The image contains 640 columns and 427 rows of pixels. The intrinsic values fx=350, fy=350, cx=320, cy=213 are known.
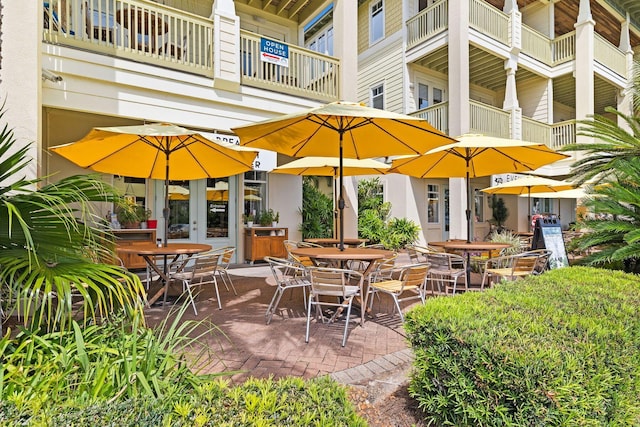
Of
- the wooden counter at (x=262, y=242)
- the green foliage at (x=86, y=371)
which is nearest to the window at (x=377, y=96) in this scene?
the wooden counter at (x=262, y=242)

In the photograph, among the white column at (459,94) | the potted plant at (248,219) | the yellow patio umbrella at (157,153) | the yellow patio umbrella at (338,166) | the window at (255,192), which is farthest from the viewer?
the white column at (459,94)

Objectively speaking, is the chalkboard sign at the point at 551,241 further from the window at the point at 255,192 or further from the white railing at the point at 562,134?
the white railing at the point at 562,134

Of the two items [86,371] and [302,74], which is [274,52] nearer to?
[302,74]

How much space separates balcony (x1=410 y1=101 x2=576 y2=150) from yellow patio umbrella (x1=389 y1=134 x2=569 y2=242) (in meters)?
4.43

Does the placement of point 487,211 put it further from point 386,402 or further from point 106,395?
point 106,395

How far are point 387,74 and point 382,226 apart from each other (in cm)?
613

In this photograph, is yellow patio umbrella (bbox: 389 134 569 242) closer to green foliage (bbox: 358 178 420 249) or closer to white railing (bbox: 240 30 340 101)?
Answer: white railing (bbox: 240 30 340 101)

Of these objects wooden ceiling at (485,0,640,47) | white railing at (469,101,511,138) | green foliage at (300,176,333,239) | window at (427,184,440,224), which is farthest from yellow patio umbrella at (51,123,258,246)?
wooden ceiling at (485,0,640,47)

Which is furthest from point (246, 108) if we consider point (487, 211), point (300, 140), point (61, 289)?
point (487, 211)

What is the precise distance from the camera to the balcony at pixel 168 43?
19.0 feet

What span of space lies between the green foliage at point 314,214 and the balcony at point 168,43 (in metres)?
3.58

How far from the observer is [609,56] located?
1481 cm

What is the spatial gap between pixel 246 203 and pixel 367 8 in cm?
1043

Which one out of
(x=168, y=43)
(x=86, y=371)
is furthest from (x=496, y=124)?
(x=86, y=371)
